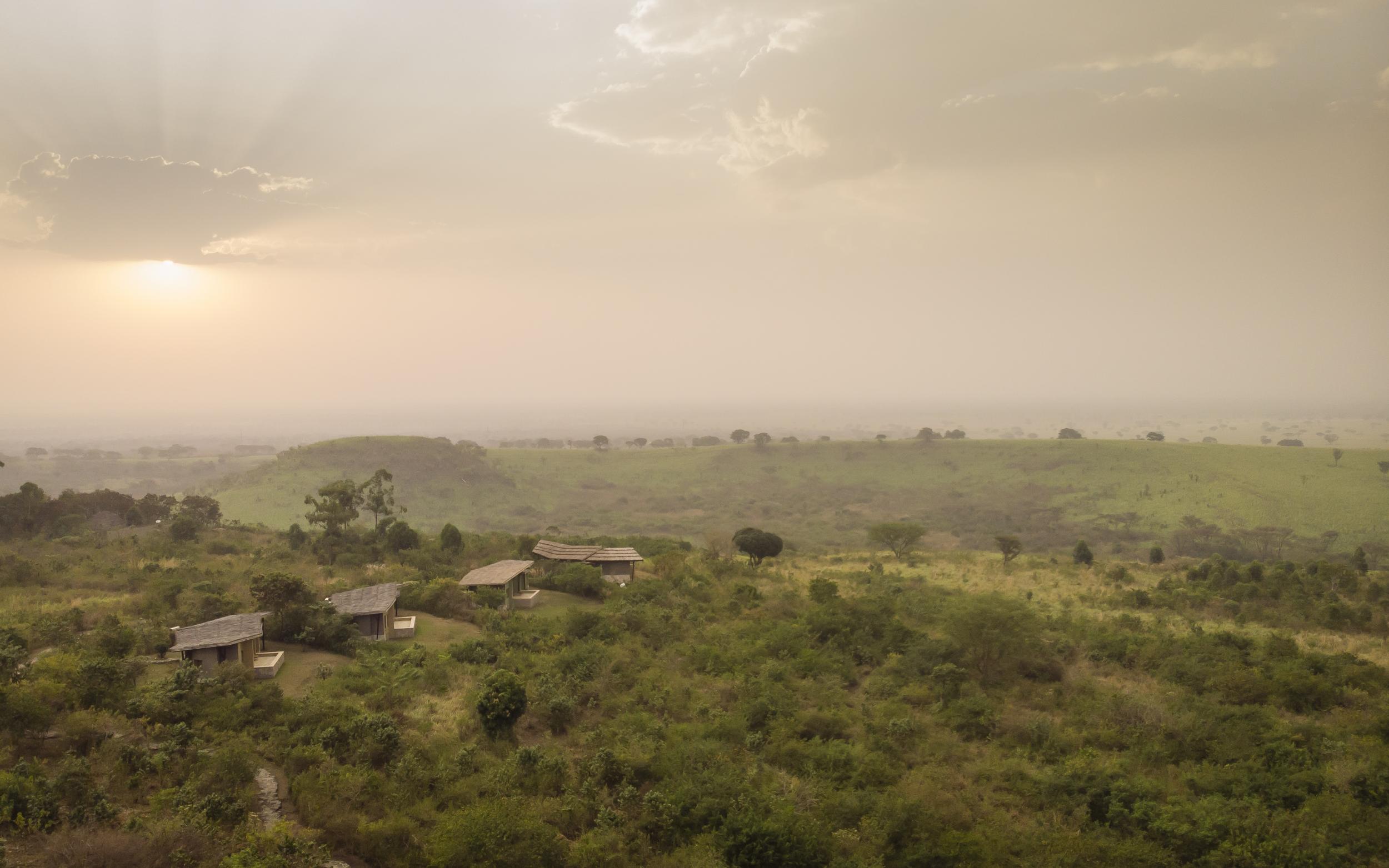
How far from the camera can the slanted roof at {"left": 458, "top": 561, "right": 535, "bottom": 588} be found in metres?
29.9

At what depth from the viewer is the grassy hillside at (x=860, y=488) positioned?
69625 mm

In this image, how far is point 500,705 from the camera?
18.3 meters

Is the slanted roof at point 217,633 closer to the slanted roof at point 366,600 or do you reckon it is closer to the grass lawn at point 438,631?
the slanted roof at point 366,600

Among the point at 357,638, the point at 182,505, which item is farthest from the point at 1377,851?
the point at 182,505

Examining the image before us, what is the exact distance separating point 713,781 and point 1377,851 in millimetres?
13036

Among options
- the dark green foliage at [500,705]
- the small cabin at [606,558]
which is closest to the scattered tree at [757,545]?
the small cabin at [606,558]

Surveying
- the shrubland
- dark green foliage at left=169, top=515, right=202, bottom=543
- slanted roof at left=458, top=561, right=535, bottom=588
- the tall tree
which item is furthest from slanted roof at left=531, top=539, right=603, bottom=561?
dark green foliage at left=169, top=515, right=202, bottom=543

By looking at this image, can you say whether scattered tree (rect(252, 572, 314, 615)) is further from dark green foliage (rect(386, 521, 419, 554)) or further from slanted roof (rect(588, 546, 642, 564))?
slanted roof (rect(588, 546, 642, 564))

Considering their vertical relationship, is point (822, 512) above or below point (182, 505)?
below

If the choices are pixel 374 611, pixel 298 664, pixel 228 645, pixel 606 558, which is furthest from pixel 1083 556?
pixel 228 645

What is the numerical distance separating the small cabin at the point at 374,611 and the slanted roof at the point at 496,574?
3337mm

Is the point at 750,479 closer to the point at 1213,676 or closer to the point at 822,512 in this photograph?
the point at 822,512

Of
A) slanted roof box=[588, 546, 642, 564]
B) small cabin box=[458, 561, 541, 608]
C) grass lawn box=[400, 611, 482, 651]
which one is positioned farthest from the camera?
slanted roof box=[588, 546, 642, 564]

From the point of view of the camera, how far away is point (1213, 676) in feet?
72.5
